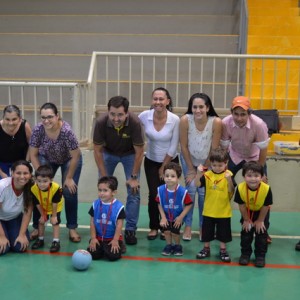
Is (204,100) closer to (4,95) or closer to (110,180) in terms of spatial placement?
(110,180)

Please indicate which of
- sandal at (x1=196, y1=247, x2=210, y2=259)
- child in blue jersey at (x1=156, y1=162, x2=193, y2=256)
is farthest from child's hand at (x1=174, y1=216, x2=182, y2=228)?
sandal at (x1=196, y1=247, x2=210, y2=259)

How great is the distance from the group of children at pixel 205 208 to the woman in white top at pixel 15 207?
119 mm

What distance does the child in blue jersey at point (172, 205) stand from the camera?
4.07 m

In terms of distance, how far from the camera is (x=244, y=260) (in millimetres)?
3967

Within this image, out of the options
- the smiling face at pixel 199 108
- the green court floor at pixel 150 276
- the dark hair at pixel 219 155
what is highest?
the smiling face at pixel 199 108

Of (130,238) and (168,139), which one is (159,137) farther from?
(130,238)

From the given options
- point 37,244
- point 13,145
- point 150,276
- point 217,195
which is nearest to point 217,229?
point 217,195

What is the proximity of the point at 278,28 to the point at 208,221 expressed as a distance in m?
6.74

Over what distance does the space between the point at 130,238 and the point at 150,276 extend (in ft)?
2.78

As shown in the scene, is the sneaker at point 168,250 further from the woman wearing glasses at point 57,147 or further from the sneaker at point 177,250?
the woman wearing glasses at point 57,147

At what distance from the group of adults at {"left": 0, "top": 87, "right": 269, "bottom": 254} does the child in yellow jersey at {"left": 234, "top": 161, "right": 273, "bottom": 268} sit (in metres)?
0.46

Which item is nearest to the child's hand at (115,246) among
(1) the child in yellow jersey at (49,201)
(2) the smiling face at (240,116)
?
(1) the child in yellow jersey at (49,201)

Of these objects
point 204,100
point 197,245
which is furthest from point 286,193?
point 204,100

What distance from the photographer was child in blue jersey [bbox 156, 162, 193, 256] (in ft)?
13.3
